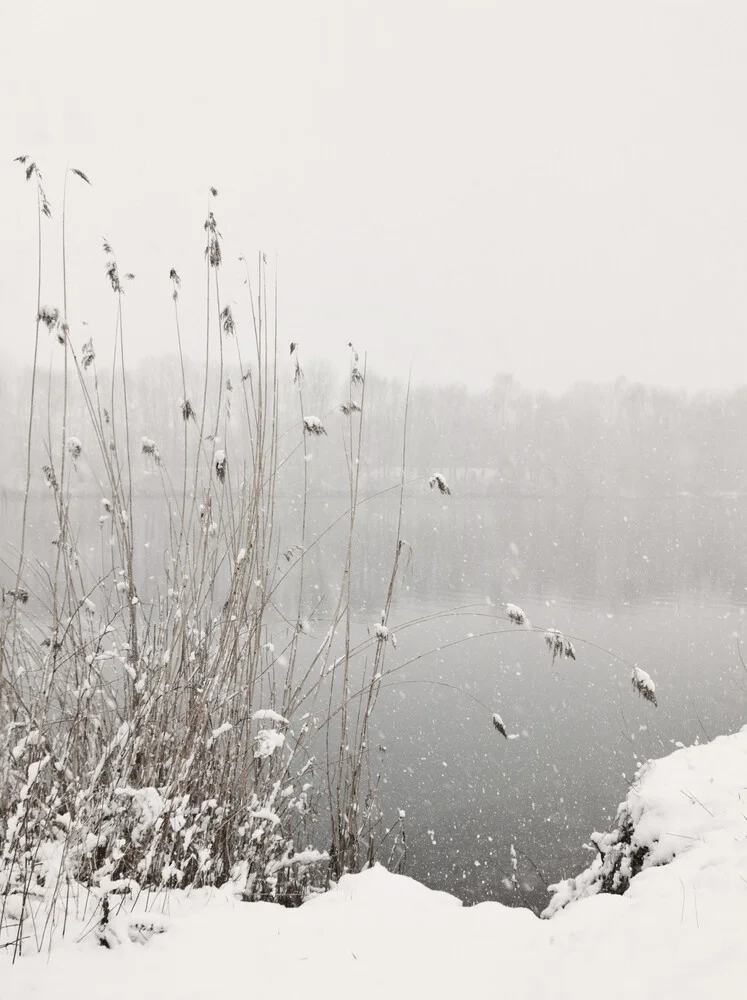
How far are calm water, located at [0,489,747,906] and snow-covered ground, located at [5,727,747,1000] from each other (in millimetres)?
2078

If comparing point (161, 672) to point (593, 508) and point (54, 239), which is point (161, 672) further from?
point (593, 508)

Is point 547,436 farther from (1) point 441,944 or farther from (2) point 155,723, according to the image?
(1) point 441,944

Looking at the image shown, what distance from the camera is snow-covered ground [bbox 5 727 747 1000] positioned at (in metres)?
1.53

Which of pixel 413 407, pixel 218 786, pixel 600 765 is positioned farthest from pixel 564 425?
pixel 218 786

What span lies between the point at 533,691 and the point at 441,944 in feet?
20.7

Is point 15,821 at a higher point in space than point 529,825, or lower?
higher

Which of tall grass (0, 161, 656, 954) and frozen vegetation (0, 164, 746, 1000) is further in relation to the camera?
tall grass (0, 161, 656, 954)

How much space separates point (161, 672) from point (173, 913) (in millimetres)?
833

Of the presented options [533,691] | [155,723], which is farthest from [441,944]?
[533,691]

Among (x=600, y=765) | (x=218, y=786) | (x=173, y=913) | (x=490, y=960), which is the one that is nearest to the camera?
(x=490, y=960)

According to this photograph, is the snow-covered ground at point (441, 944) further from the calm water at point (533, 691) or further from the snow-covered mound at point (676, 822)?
the calm water at point (533, 691)

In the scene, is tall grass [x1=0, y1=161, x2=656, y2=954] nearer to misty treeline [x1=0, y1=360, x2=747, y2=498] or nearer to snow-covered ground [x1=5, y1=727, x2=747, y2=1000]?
snow-covered ground [x1=5, y1=727, x2=747, y2=1000]

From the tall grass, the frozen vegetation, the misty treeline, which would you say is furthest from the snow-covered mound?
the misty treeline

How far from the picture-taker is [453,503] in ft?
137
